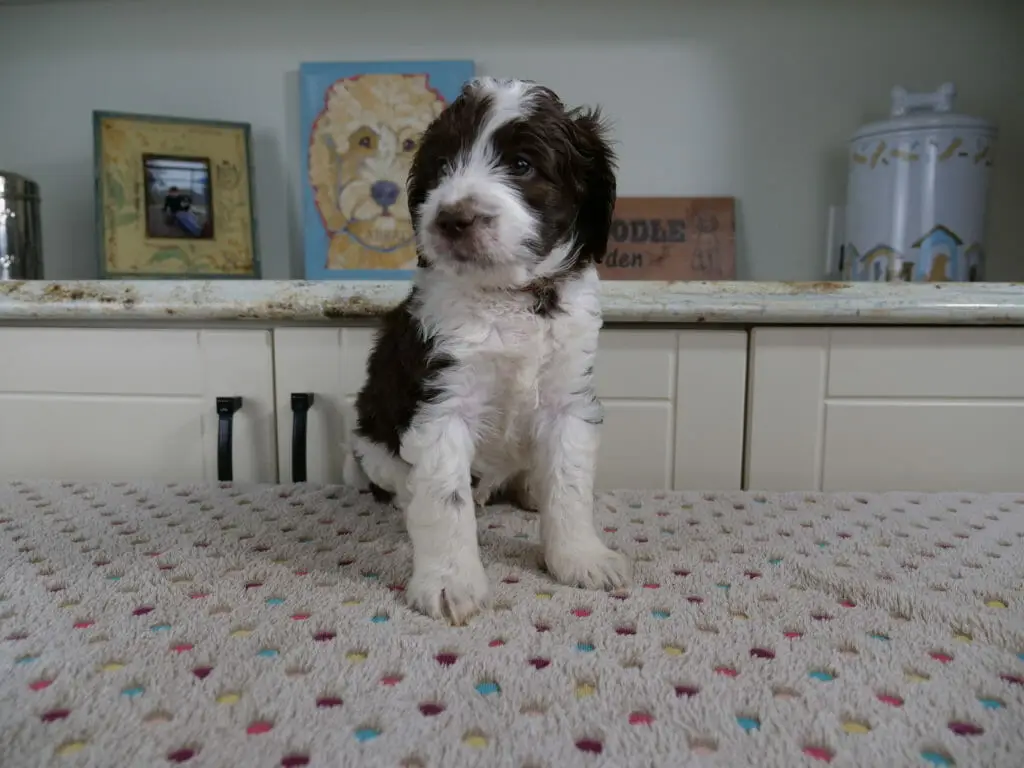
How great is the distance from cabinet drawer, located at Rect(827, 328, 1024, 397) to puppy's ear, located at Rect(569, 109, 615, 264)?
0.65 m

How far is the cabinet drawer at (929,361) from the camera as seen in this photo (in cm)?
137

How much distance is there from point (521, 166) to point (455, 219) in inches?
5.0

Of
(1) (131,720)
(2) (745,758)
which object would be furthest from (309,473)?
(2) (745,758)

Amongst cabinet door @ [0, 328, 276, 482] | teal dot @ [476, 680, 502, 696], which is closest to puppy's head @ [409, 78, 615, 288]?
teal dot @ [476, 680, 502, 696]

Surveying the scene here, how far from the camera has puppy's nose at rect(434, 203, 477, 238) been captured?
0.81m

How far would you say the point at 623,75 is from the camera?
5.79 feet

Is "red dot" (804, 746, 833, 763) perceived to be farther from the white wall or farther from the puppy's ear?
the white wall

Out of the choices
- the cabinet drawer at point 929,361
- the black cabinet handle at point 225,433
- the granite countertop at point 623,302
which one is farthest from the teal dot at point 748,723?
the black cabinet handle at point 225,433

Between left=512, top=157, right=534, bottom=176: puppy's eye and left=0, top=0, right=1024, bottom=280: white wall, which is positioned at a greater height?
left=0, top=0, right=1024, bottom=280: white wall

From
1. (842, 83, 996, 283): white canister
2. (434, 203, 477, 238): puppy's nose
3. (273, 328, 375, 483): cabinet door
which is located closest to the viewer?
(434, 203, 477, 238): puppy's nose

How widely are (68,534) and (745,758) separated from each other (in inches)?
38.9

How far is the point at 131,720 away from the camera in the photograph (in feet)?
1.89

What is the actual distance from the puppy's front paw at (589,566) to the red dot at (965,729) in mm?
387

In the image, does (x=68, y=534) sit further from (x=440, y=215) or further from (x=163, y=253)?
(x=163, y=253)
